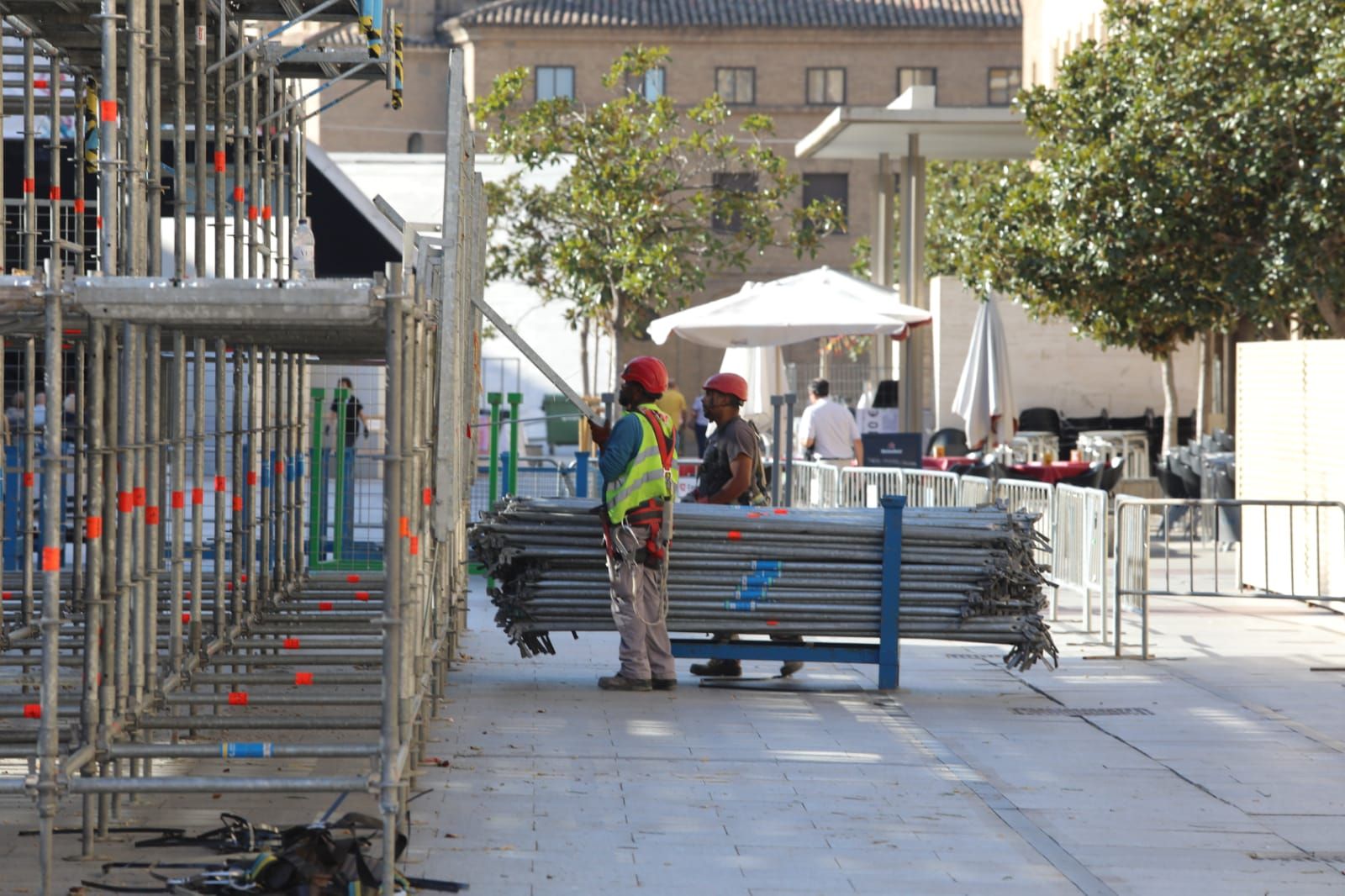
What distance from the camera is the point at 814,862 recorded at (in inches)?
283

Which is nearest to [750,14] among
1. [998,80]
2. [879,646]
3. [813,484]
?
[998,80]

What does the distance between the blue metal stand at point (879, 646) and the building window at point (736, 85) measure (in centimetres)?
5450

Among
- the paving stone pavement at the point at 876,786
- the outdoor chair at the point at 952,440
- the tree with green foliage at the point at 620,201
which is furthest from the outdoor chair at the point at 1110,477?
the tree with green foliage at the point at 620,201

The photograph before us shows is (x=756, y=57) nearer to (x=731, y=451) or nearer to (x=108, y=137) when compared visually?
(x=731, y=451)

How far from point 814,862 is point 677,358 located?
50.5 m

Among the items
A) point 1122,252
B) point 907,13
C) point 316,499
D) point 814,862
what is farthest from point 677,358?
point 814,862

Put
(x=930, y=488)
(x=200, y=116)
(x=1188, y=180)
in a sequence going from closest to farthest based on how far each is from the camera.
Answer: (x=200, y=116) < (x=930, y=488) < (x=1188, y=180)

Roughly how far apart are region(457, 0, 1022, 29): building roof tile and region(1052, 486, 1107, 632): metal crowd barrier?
51044 millimetres

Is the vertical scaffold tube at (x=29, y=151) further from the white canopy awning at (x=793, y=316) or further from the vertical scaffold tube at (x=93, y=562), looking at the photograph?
the white canopy awning at (x=793, y=316)

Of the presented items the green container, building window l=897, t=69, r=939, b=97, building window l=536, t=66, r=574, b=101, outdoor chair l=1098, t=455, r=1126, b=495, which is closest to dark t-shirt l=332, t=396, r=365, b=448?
outdoor chair l=1098, t=455, r=1126, b=495

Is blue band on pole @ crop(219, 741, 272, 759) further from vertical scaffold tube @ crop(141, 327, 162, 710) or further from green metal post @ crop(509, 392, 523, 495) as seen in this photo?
green metal post @ crop(509, 392, 523, 495)

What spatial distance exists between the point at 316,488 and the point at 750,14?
51875 millimetres

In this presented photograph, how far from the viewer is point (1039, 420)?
3111cm

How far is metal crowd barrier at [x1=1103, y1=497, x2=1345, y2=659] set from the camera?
12.9 m
